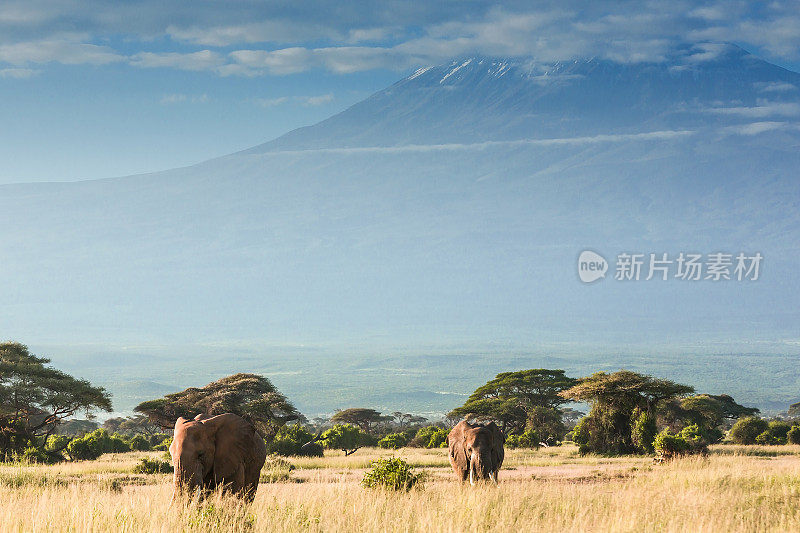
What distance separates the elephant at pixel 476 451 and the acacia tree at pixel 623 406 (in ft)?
59.2

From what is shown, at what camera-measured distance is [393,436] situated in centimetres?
5116

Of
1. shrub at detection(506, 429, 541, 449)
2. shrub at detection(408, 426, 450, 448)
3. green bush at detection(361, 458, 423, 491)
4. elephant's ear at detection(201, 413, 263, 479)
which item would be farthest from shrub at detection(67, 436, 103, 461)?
elephant's ear at detection(201, 413, 263, 479)

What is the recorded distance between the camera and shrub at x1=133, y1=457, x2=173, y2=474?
88.7ft

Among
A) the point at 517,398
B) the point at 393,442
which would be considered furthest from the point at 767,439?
the point at 393,442

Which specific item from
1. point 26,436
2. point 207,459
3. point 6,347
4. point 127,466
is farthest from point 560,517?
point 6,347

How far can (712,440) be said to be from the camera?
4900 cm

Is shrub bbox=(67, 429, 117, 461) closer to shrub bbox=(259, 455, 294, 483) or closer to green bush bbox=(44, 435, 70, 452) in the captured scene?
green bush bbox=(44, 435, 70, 452)

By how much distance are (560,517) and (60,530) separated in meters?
7.09

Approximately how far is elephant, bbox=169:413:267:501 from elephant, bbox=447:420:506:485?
6.61m

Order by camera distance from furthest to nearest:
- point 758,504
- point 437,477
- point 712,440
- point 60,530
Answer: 1. point 712,440
2. point 437,477
3. point 758,504
4. point 60,530

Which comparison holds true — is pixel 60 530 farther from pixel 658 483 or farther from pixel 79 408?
pixel 79 408

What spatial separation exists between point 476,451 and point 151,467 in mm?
12437

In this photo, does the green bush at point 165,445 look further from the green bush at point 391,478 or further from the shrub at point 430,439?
the green bush at point 391,478

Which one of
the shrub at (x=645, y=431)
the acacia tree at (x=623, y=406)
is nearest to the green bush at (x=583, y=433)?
the acacia tree at (x=623, y=406)
